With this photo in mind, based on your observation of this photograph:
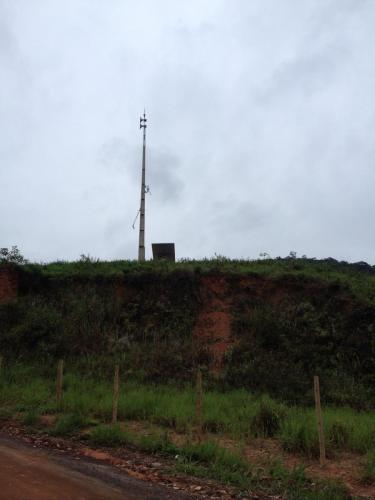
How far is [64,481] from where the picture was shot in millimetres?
6695

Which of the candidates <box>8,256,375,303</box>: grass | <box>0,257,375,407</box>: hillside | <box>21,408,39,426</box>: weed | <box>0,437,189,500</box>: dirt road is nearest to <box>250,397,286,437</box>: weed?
<box>0,257,375,407</box>: hillside

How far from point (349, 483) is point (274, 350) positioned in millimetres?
7461

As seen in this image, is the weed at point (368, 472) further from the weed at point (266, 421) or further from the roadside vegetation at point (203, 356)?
the weed at point (266, 421)

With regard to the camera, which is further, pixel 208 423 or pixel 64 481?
pixel 208 423

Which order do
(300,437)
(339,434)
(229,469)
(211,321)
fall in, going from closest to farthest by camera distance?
(229,469) → (300,437) → (339,434) → (211,321)

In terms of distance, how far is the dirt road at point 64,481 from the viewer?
6148mm

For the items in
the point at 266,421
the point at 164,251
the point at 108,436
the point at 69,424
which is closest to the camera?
the point at 108,436

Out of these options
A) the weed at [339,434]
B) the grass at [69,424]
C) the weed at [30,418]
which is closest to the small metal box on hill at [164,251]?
the weed at [30,418]

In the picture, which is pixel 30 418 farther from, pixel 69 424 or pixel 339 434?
pixel 339 434

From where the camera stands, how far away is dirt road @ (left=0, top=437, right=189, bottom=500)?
615cm

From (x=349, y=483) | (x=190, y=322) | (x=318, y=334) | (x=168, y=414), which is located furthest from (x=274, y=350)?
(x=349, y=483)

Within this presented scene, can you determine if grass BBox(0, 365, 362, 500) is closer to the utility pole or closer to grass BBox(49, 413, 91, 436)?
grass BBox(49, 413, 91, 436)

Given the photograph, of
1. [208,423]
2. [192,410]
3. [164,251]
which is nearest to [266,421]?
[208,423]

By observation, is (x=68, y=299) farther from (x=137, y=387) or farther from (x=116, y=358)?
(x=137, y=387)
